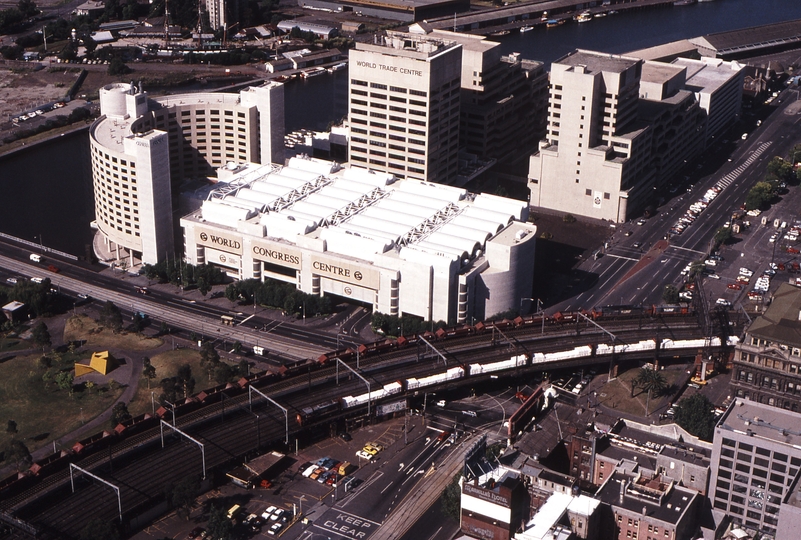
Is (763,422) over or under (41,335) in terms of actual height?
over

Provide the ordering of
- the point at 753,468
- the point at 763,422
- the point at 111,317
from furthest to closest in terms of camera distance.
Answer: the point at 111,317 → the point at 763,422 → the point at 753,468

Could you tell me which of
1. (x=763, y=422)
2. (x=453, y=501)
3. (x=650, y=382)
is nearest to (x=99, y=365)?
(x=453, y=501)

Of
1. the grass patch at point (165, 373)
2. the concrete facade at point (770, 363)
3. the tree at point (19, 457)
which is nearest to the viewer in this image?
the tree at point (19, 457)

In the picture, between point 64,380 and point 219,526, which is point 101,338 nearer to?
point 64,380

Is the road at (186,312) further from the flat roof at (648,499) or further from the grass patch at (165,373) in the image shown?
the flat roof at (648,499)

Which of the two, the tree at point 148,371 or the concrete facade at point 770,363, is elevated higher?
the concrete facade at point 770,363

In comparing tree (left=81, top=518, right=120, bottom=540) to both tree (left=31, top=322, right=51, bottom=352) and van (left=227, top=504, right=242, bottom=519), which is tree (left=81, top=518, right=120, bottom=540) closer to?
van (left=227, top=504, right=242, bottom=519)

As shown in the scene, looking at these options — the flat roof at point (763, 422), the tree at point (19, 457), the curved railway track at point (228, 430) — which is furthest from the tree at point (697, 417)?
the tree at point (19, 457)
